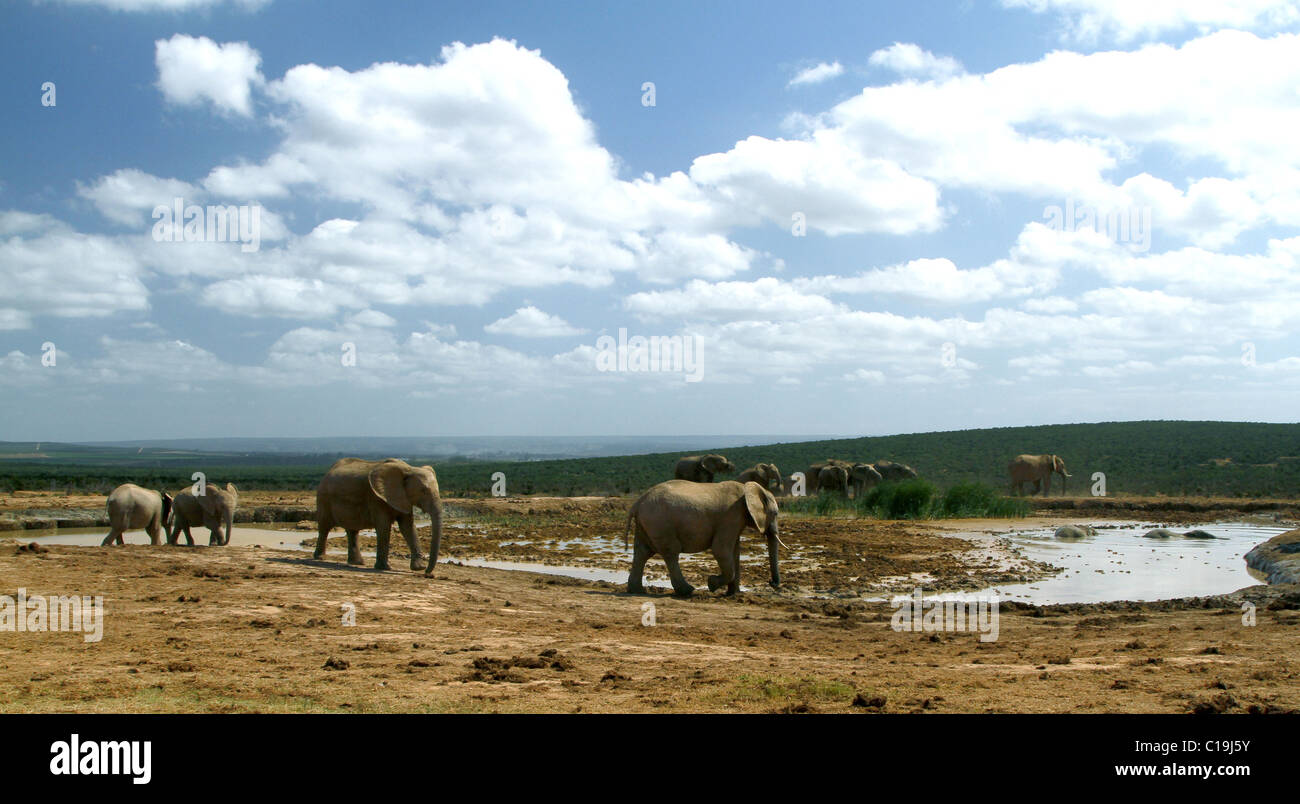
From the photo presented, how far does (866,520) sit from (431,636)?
22.8 meters

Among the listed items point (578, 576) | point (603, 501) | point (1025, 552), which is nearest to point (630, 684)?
point (578, 576)

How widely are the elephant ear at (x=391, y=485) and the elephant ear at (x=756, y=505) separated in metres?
5.67

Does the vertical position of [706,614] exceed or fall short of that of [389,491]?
it falls short

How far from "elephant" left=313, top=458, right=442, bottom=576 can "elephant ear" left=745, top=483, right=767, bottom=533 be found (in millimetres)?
5062

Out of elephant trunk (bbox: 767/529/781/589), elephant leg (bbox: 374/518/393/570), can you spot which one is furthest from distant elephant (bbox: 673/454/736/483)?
elephant leg (bbox: 374/518/393/570)

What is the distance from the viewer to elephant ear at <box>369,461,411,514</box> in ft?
48.5

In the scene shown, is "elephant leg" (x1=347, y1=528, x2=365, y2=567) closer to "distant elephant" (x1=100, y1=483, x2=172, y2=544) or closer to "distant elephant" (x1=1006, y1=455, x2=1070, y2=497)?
"distant elephant" (x1=100, y1=483, x2=172, y2=544)

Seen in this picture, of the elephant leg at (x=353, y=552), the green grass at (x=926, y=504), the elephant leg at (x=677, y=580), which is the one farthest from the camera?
the green grass at (x=926, y=504)

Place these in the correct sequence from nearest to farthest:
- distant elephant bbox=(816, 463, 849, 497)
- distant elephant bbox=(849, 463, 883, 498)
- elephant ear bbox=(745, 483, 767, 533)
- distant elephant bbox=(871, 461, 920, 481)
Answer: elephant ear bbox=(745, 483, 767, 533) < distant elephant bbox=(816, 463, 849, 497) < distant elephant bbox=(849, 463, 883, 498) < distant elephant bbox=(871, 461, 920, 481)

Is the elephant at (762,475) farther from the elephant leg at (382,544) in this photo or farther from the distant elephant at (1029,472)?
the distant elephant at (1029,472)

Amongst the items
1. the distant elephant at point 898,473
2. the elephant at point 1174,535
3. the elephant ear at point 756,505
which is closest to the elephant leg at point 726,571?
the elephant ear at point 756,505

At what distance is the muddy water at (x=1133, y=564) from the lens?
50.4 ft

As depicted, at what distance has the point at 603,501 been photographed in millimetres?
37844

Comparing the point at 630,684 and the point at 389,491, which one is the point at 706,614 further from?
the point at 389,491
